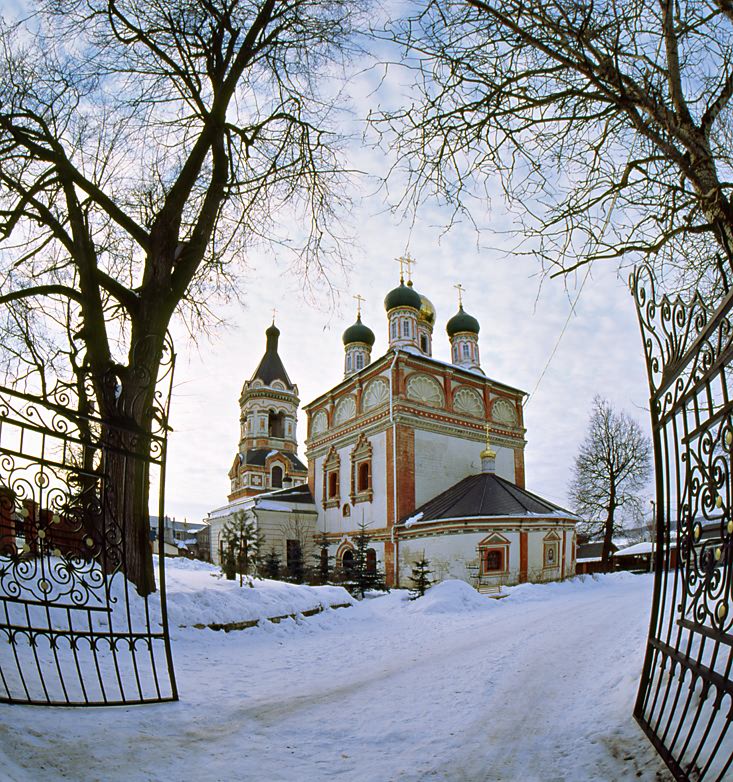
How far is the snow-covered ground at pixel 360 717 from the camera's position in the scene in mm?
2959

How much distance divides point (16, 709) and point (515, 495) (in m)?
21.0

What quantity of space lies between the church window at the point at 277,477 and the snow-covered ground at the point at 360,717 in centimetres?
3460

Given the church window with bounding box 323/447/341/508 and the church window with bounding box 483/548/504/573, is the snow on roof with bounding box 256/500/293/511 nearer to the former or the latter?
the church window with bounding box 323/447/341/508

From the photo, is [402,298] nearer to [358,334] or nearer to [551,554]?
[358,334]

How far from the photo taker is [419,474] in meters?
24.8

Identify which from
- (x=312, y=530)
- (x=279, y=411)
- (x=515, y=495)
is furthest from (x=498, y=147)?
(x=279, y=411)

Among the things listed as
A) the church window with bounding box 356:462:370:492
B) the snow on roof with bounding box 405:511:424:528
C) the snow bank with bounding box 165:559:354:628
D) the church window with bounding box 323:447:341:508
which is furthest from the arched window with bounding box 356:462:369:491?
the snow bank with bounding box 165:559:354:628

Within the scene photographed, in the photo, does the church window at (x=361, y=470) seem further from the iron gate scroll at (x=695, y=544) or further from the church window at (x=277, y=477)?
the iron gate scroll at (x=695, y=544)

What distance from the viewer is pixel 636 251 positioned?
16.2 ft

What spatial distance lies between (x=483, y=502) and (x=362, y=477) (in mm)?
7134

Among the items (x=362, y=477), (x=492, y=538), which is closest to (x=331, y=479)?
(x=362, y=477)

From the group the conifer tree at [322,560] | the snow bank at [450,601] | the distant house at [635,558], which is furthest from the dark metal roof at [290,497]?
the distant house at [635,558]

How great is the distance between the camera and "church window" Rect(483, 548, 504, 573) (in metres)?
20.0

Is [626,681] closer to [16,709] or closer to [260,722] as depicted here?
[260,722]
